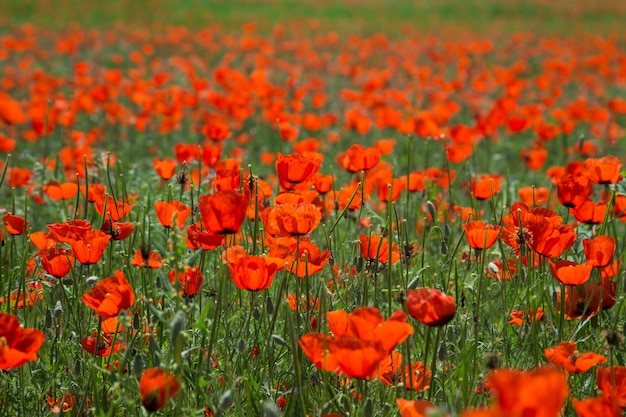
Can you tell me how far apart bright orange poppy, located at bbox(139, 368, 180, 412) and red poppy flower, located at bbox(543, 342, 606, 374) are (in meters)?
0.77

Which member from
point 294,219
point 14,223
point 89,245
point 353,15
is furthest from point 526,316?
point 353,15

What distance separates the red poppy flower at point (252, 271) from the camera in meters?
1.63

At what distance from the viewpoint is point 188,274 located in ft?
6.17

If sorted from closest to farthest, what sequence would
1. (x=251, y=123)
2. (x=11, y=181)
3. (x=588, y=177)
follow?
(x=588, y=177)
(x=11, y=181)
(x=251, y=123)

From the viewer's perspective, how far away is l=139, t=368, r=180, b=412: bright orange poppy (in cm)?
136

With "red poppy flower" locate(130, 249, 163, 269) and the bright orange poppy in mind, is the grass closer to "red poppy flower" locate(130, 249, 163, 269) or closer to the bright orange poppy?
"red poppy flower" locate(130, 249, 163, 269)

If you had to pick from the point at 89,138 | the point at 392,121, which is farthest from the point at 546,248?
the point at 89,138

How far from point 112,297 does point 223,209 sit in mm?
303

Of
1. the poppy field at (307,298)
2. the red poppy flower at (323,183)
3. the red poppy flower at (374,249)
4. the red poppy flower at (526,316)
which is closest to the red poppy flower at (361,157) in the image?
the poppy field at (307,298)

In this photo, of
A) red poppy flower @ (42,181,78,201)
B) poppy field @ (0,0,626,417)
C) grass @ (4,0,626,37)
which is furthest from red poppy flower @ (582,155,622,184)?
grass @ (4,0,626,37)

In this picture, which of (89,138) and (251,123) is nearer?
(89,138)

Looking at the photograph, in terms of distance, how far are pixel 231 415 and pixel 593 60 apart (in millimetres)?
8076

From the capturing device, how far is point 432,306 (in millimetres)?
1437

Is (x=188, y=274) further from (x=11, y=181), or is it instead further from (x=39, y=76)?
(x=39, y=76)
